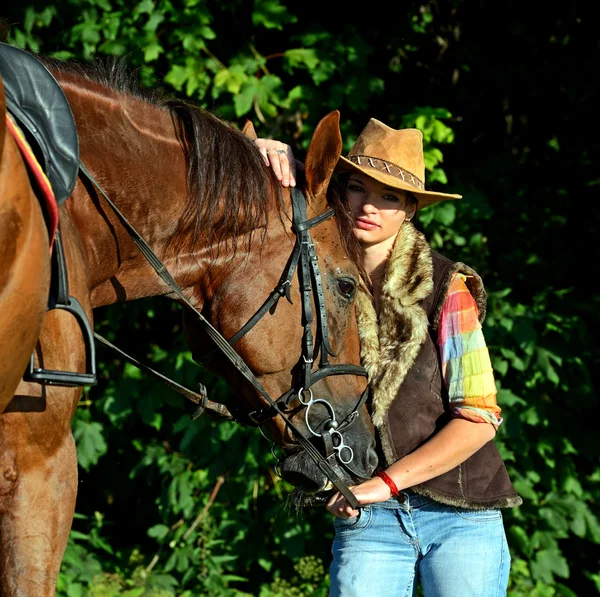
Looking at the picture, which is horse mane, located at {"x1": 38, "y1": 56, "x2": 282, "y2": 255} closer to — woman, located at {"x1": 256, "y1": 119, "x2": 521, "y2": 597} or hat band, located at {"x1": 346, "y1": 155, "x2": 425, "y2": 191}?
woman, located at {"x1": 256, "y1": 119, "x2": 521, "y2": 597}

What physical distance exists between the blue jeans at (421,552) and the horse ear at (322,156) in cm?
96

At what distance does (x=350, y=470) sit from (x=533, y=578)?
2.89 meters

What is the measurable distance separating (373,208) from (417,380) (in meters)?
0.56

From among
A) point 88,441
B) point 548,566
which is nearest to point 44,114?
point 88,441

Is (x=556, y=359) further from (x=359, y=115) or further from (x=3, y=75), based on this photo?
(x=3, y=75)

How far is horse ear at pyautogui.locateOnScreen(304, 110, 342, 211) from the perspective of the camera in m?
2.31

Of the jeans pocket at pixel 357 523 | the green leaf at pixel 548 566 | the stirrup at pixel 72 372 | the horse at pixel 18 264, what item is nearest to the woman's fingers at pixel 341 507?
the jeans pocket at pixel 357 523

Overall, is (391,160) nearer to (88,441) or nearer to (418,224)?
(418,224)

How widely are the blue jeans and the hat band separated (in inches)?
38.4

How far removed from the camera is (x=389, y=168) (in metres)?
2.66

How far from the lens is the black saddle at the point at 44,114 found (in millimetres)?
1750

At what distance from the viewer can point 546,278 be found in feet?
16.8

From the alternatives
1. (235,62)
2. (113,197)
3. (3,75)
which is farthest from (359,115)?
(3,75)

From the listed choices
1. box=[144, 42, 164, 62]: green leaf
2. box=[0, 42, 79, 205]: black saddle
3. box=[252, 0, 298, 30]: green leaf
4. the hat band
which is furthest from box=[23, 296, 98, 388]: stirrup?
box=[252, 0, 298, 30]: green leaf
